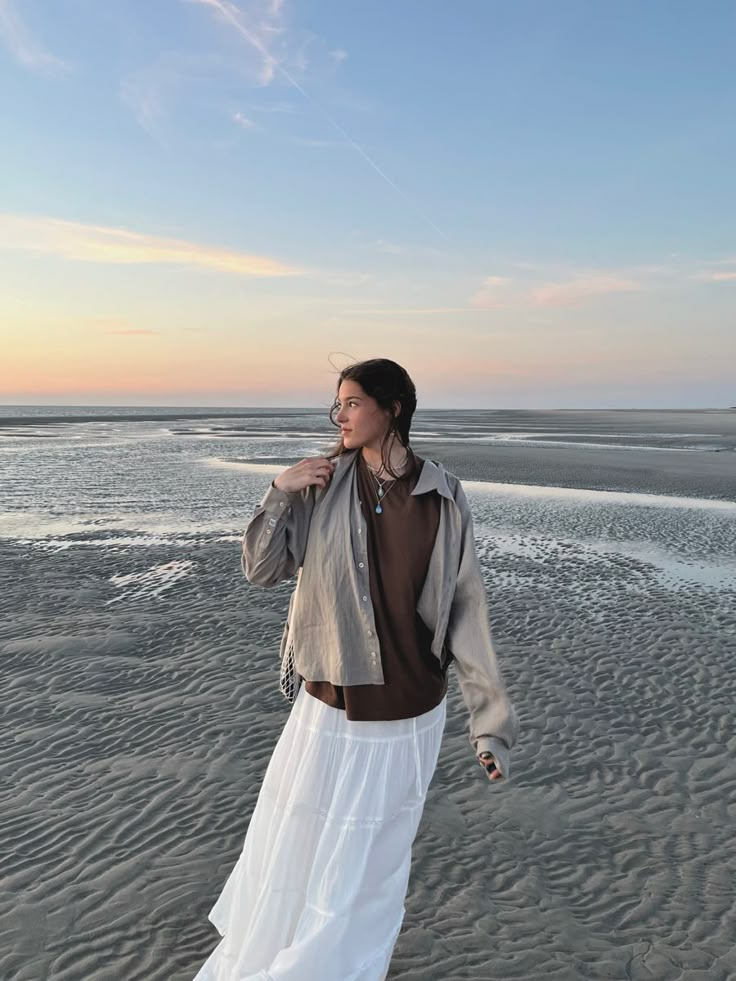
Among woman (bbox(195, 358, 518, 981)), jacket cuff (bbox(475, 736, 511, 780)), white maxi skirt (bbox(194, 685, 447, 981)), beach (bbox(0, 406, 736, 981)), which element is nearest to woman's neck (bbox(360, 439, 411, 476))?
woman (bbox(195, 358, 518, 981))

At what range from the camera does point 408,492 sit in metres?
3.04

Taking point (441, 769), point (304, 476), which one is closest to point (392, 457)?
point (304, 476)

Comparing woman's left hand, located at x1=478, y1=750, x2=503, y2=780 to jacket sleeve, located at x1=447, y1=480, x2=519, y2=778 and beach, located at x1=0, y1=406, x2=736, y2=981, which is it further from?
beach, located at x1=0, y1=406, x2=736, y2=981

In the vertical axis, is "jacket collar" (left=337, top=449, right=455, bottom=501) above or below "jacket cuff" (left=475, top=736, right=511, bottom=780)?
above

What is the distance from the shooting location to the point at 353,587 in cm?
296

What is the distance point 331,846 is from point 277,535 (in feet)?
3.87

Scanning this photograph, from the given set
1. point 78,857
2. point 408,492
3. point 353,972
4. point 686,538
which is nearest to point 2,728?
point 78,857

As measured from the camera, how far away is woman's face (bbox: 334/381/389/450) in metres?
2.95

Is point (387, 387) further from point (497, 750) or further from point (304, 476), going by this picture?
point (497, 750)

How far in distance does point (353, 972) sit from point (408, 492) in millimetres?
1852

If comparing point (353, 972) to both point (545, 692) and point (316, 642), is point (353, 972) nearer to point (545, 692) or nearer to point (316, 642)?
point (316, 642)

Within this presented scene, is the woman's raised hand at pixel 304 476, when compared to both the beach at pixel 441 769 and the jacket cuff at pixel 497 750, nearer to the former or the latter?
the jacket cuff at pixel 497 750

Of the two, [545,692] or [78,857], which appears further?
[545,692]

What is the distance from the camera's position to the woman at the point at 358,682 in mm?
2873
